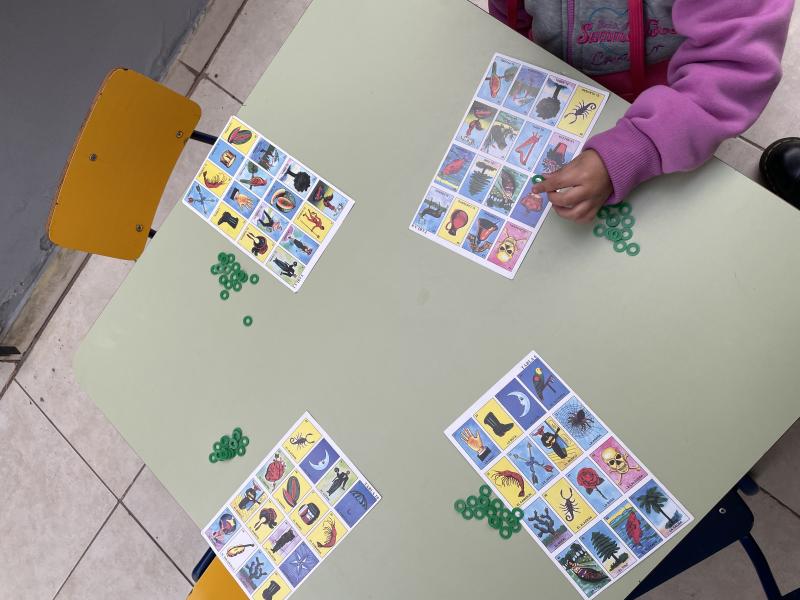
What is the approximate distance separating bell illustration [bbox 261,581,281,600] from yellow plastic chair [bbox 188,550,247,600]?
0.10 m

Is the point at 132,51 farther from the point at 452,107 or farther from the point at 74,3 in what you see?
the point at 452,107

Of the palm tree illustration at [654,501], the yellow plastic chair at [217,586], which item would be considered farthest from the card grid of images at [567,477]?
the yellow plastic chair at [217,586]

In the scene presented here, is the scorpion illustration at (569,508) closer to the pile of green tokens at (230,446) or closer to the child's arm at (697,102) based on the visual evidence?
the child's arm at (697,102)

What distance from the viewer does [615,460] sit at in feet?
2.54

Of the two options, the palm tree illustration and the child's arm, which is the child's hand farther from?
the palm tree illustration

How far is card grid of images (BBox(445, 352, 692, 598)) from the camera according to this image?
765 mm

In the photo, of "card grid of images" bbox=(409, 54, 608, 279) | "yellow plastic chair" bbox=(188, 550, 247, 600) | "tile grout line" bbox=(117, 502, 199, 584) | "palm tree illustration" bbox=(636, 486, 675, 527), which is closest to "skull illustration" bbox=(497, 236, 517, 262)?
"card grid of images" bbox=(409, 54, 608, 279)

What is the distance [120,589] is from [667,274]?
1.70 metres

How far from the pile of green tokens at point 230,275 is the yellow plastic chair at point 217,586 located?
1.40 ft

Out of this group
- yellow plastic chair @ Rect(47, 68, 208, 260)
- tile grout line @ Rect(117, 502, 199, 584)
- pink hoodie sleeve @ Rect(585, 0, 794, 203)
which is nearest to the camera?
pink hoodie sleeve @ Rect(585, 0, 794, 203)

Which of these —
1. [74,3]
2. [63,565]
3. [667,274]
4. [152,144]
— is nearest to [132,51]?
[74,3]

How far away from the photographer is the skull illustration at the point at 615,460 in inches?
30.3

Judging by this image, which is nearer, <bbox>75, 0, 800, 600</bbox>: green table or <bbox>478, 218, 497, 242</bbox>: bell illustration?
<bbox>75, 0, 800, 600</bbox>: green table

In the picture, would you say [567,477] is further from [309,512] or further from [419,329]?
[309,512]
